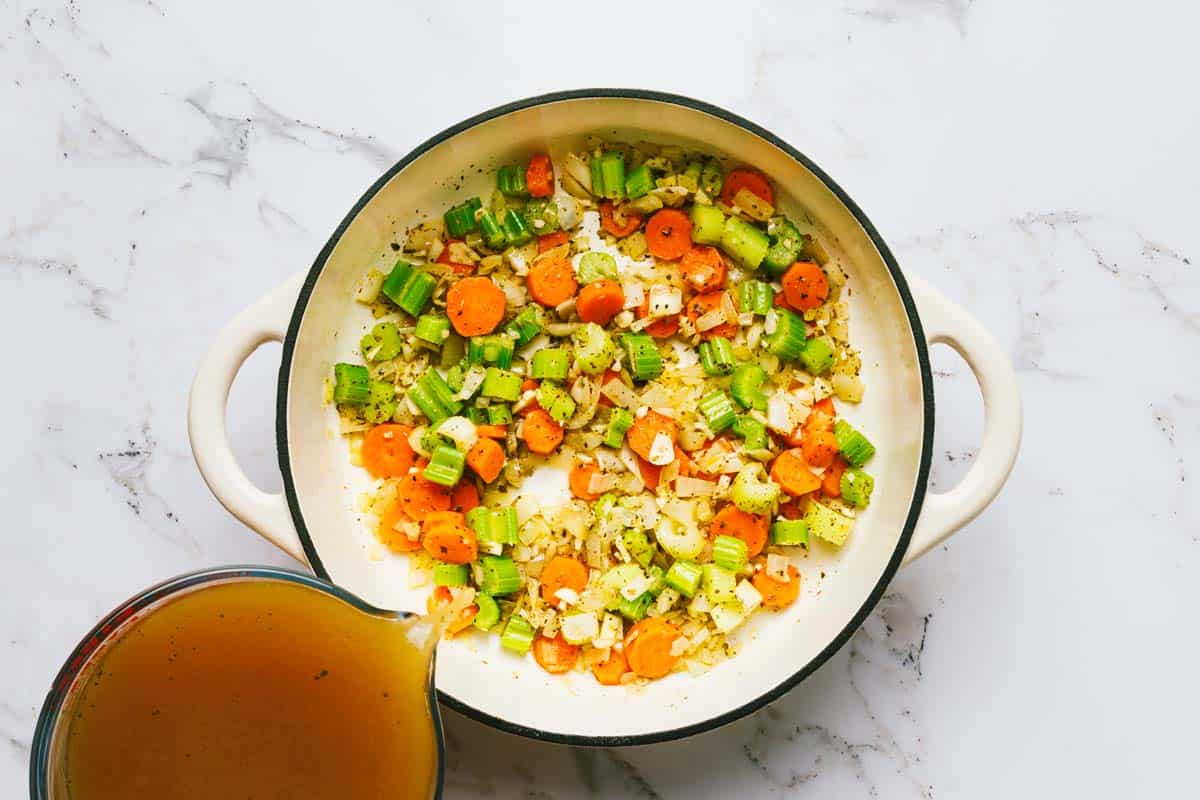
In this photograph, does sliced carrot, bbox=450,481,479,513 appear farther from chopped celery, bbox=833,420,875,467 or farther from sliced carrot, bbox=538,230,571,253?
chopped celery, bbox=833,420,875,467

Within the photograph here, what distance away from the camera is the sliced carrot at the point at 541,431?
161 centimetres

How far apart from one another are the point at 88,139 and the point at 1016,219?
4.90 feet

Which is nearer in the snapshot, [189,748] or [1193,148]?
[189,748]

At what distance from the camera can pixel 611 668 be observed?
1.60 meters

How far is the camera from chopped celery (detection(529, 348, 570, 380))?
161 cm

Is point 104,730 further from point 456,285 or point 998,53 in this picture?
point 998,53

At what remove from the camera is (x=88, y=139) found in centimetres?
Result: 168

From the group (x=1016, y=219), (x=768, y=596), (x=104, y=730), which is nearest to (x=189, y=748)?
(x=104, y=730)

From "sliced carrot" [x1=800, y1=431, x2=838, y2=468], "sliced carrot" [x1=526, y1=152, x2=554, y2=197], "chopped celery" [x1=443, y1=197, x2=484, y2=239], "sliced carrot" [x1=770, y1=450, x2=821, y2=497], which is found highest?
"sliced carrot" [x1=526, y1=152, x2=554, y2=197]

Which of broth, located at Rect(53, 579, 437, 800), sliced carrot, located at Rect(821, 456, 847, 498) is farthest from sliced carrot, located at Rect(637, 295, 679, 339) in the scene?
broth, located at Rect(53, 579, 437, 800)

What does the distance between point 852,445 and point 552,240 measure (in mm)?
Result: 562

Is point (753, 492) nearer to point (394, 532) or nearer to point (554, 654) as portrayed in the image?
point (554, 654)

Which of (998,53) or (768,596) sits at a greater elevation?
(998,53)

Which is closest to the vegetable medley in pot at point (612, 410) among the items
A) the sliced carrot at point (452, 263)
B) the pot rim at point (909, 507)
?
the sliced carrot at point (452, 263)
